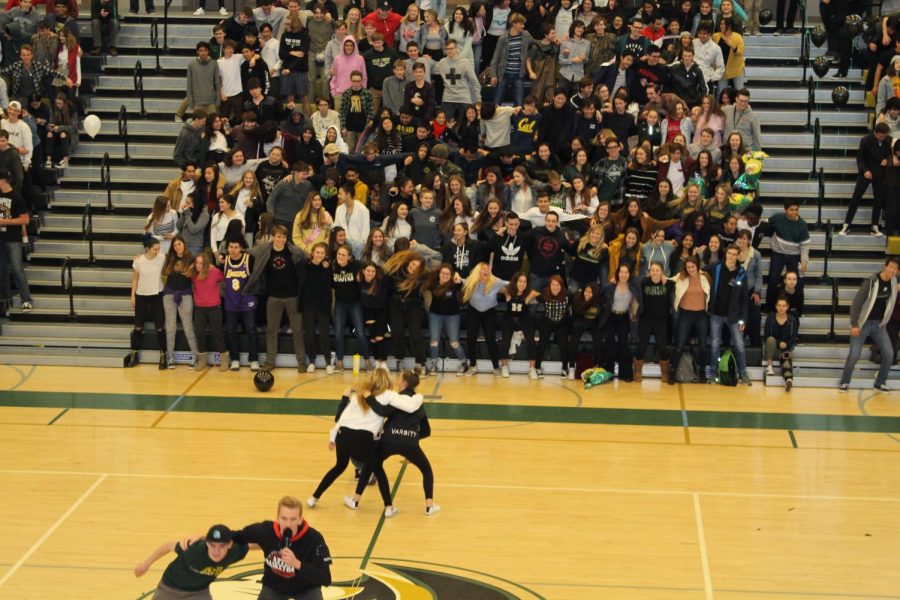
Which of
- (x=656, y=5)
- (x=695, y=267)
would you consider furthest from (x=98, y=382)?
(x=656, y=5)

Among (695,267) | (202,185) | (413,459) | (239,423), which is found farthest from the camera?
(202,185)

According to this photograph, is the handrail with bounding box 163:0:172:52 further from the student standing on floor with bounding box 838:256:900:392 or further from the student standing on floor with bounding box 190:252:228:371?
the student standing on floor with bounding box 838:256:900:392

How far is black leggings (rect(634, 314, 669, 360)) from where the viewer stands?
63.7 feet

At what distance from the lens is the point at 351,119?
71.9ft

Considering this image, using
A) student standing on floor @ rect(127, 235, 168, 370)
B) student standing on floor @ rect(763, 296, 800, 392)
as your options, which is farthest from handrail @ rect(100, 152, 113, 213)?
student standing on floor @ rect(763, 296, 800, 392)

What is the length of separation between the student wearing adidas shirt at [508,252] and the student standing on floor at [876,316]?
4575 millimetres

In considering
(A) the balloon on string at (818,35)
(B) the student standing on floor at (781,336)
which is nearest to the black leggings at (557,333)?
(B) the student standing on floor at (781,336)

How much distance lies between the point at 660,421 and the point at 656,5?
858 cm

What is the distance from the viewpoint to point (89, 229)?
21.9 meters

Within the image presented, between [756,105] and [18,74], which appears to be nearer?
[18,74]

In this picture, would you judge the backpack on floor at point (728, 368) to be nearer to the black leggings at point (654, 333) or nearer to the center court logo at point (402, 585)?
the black leggings at point (654, 333)

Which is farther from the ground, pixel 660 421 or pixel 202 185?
pixel 202 185

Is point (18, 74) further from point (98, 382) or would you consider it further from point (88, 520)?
point (88, 520)

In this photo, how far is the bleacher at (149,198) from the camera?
67.2 feet
